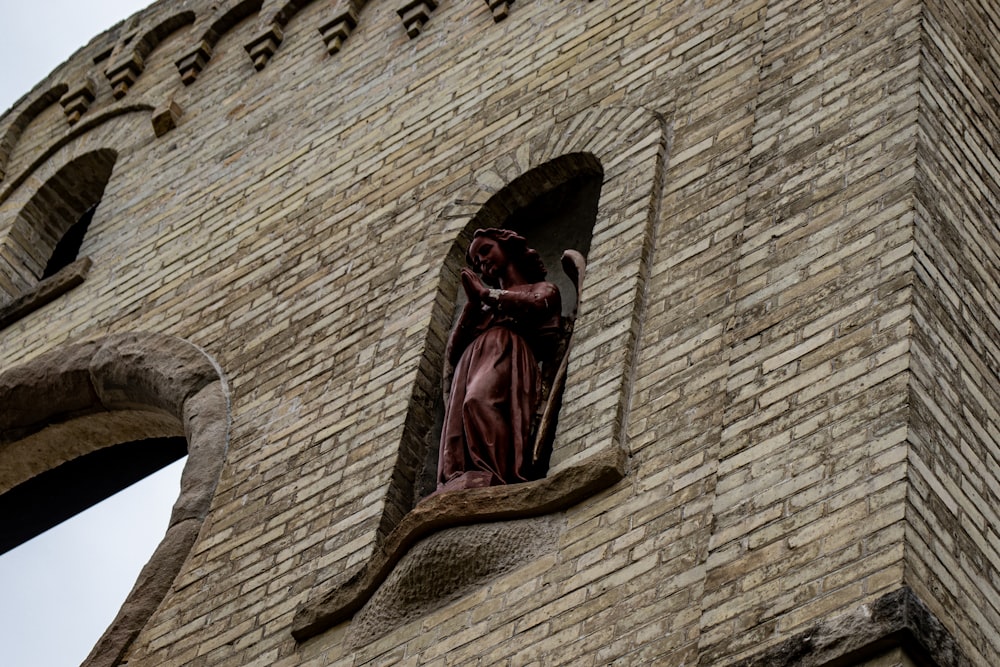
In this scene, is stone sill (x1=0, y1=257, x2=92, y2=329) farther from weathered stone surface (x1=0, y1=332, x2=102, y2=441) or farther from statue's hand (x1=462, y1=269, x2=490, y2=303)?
statue's hand (x1=462, y1=269, x2=490, y2=303)

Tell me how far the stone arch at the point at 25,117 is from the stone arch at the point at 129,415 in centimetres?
344

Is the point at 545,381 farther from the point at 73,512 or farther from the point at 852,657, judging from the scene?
the point at 73,512

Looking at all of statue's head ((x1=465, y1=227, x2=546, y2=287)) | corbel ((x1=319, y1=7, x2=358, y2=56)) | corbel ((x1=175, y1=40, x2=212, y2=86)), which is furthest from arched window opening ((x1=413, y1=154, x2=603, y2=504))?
corbel ((x1=175, y1=40, x2=212, y2=86))

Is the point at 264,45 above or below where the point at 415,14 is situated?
above

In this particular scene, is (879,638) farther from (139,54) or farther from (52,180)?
(139,54)

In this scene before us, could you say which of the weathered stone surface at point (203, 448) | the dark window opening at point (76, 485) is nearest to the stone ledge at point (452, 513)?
the weathered stone surface at point (203, 448)

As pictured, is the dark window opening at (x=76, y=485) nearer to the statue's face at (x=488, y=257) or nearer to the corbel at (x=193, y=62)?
the corbel at (x=193, y=62)

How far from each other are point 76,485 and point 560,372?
4639 millimetres

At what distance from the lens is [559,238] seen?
10523mm

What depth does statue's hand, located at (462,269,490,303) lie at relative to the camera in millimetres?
9461

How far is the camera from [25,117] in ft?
50.6

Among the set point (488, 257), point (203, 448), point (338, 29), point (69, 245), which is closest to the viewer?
point (488, 257)

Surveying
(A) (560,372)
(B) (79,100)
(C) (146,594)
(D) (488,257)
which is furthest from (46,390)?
(A) (560,372)

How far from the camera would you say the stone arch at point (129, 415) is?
9781 mm
